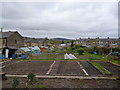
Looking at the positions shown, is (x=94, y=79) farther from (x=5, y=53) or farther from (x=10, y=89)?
(x=5, y=53)

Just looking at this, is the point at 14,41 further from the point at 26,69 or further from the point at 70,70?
the point at 70,70

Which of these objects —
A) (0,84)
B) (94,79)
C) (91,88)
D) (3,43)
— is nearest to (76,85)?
(91,88)

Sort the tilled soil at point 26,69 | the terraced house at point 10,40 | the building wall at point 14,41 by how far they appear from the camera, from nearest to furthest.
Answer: the tilled soil at point 26,69 → the terraced house at point 10,40 → the building wall at point 14,41

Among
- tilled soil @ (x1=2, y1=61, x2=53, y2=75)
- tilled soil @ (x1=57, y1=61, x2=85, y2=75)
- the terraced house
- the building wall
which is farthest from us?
the building wall

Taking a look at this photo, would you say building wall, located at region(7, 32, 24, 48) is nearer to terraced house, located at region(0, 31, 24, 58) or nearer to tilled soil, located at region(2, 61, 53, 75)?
terraced house, located at region(0, 31, 24, 58)

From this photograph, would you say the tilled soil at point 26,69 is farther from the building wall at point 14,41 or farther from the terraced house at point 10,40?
the building wall at point 14,41

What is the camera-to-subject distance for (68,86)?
467 centimetres

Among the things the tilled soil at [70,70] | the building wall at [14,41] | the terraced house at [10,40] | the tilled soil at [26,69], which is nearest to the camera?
the tilled soil at [70,70]

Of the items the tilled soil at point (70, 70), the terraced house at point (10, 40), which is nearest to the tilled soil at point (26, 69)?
the tilled soil at point (70, 70)

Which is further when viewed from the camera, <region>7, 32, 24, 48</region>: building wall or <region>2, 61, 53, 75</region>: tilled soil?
<region>7, 32, 24, 48</region>: building wall

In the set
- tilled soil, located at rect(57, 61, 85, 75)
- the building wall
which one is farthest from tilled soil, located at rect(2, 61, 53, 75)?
the building wall

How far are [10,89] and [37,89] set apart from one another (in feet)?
4.24

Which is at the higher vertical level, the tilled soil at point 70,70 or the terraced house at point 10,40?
the terraced house at point 10,40

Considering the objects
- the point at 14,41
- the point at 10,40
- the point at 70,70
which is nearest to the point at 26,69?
the point at 70,70
